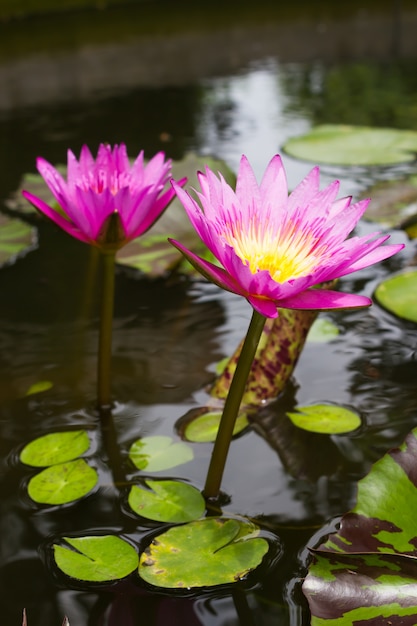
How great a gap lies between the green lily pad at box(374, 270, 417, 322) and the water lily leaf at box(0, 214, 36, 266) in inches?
31.3

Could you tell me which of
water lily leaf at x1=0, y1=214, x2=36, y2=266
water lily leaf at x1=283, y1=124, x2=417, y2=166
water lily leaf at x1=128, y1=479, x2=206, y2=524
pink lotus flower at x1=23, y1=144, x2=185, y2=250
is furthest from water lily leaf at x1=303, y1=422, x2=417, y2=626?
water lily leaf at x1=283, y1=124, x2=417, y2=166

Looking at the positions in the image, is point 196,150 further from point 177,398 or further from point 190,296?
point 177,398

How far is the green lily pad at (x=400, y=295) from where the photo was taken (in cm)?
121

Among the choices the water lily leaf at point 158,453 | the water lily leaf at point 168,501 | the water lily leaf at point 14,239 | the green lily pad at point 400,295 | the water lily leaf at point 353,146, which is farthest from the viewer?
the water lily leaf at point 353,146

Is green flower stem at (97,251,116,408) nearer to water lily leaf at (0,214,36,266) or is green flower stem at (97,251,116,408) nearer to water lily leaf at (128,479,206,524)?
water lily leaf at (128,479,206,524)

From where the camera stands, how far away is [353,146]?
6.97ft

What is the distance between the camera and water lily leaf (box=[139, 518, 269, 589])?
68 centimetres

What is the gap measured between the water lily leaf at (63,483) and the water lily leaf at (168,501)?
0.20ft

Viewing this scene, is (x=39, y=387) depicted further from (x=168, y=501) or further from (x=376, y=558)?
(x=376, y=558)

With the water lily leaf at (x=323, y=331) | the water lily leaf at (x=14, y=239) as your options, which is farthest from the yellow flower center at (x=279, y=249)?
the water lily leaf at (x=14, y=239)

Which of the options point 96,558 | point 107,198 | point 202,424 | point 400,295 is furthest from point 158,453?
point 400,295

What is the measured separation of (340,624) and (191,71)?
12.3 feet

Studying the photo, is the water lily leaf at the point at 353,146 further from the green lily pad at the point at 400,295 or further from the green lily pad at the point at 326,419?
the green lily pad at the point at 326,419

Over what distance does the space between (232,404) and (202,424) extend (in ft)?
0.76
